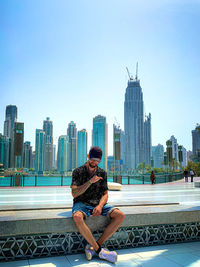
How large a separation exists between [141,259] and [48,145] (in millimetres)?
162892

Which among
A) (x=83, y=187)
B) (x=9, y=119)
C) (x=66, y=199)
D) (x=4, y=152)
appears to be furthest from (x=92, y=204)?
(x=9, y=119)

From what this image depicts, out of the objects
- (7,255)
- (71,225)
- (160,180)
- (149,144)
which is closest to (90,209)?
(71,225)

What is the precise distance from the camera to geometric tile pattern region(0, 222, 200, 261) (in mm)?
3105

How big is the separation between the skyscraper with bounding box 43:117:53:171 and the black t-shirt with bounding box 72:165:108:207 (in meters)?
139

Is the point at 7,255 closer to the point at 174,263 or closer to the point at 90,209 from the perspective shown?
the point at 90,209

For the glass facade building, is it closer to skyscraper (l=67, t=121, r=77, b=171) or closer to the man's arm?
skyscraper (l=67, t=121, r=77, b=171)

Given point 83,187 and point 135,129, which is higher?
point 135,129

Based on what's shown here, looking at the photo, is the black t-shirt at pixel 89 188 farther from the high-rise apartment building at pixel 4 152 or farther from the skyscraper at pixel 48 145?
the skyscraper at pixel 48 145

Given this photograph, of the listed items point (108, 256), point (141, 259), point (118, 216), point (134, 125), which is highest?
point (134, 125)

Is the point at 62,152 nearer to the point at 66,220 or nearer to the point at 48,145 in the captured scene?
the point at 48,145

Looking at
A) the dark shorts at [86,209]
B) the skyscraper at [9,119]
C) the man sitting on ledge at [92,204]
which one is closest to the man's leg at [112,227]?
the man sitting on ledge at [92,204]

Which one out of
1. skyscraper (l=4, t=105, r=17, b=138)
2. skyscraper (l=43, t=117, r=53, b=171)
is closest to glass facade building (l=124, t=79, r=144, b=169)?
skyscraper (l=43, t=117, r=53, b=171)

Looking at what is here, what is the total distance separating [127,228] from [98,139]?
497 feet

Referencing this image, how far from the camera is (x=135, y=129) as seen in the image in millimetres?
183000
